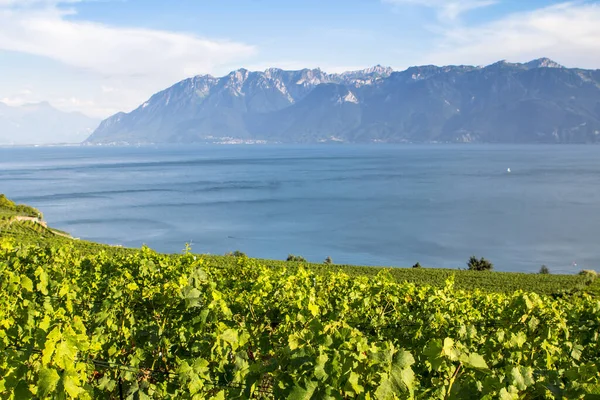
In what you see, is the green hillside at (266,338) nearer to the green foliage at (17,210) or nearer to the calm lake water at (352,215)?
the calm lake water at (352,215)

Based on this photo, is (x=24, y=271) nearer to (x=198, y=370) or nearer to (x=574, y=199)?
(x=198, y=370)

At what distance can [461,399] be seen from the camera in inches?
168

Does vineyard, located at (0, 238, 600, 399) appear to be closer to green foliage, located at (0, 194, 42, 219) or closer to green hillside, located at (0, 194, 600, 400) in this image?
green hillside, located at (0, 194, 600, 400)

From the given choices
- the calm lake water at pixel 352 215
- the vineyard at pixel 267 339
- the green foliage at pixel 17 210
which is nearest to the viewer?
the vineyard at pixel 267 339

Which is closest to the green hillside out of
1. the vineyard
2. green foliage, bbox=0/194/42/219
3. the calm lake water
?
the vineyard

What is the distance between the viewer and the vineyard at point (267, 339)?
4145mm

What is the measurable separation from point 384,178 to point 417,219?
176 ft

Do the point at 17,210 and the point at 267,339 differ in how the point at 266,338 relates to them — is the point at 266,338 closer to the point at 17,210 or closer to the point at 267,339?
the point at 267,339

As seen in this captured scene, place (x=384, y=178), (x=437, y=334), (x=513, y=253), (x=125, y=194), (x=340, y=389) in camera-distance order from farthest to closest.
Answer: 1. (x=384, y=178)
2. (x=125, y=194)
3. (x=513, y=253)
4. (x=437, y=334)
5. (x=340, y=389)

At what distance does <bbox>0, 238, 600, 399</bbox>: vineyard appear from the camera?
414 centimetres

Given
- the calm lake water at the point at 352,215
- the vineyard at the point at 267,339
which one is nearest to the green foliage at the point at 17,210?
the calm lake water at the point at 352,215

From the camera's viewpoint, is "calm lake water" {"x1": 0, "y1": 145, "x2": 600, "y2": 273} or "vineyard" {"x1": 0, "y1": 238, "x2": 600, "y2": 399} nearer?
"vineyard" {"x1": 0, "y1": 238, "x2": 600, "y2": 399}

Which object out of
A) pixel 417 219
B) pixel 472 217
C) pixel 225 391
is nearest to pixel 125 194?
pixel 417 219

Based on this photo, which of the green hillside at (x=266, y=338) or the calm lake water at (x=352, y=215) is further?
the calm lake water at (x=352, y=215)
